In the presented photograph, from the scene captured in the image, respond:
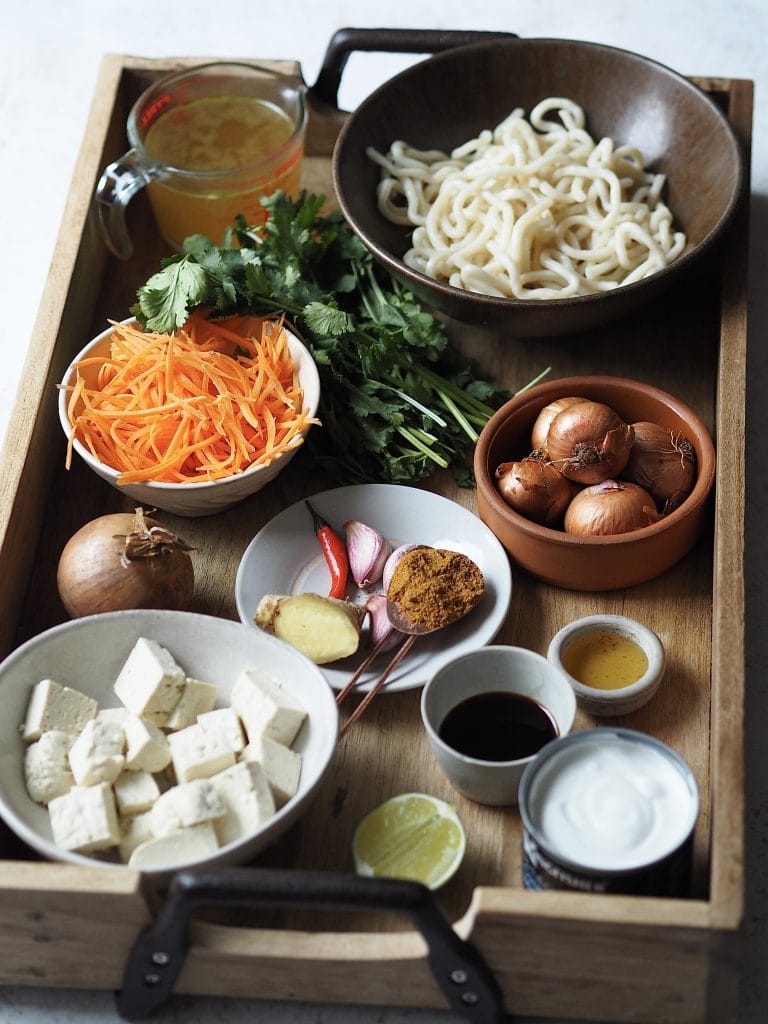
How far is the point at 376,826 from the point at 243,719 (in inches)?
9.3

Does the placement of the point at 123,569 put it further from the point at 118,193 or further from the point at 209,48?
the point at 209,48

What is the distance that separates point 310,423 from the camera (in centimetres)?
205

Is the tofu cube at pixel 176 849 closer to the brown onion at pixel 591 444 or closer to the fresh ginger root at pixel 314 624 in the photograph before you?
the fresh ginger root at pixel 314 624

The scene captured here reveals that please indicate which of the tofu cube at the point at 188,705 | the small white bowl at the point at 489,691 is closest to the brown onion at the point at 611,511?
the small white bowl at the point at 489,691

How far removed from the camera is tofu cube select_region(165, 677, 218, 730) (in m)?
1.82

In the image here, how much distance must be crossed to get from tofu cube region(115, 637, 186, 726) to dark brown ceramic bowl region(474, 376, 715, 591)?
54 centimetres

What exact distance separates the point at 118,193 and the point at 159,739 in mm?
1080

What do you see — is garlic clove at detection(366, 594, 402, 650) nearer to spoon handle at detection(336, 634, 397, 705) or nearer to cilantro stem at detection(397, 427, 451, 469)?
spoon handle at detection(336, 634, 397, 705)

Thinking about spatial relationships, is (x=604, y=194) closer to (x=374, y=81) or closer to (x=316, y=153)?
(x=316, y=153)

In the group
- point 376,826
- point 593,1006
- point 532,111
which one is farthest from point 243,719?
point 532,111

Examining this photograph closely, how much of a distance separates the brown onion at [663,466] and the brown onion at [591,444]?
2cm

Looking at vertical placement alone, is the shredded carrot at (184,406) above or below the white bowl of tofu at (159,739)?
above

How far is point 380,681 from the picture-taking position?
1.88 m

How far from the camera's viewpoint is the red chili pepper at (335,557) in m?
2.03
